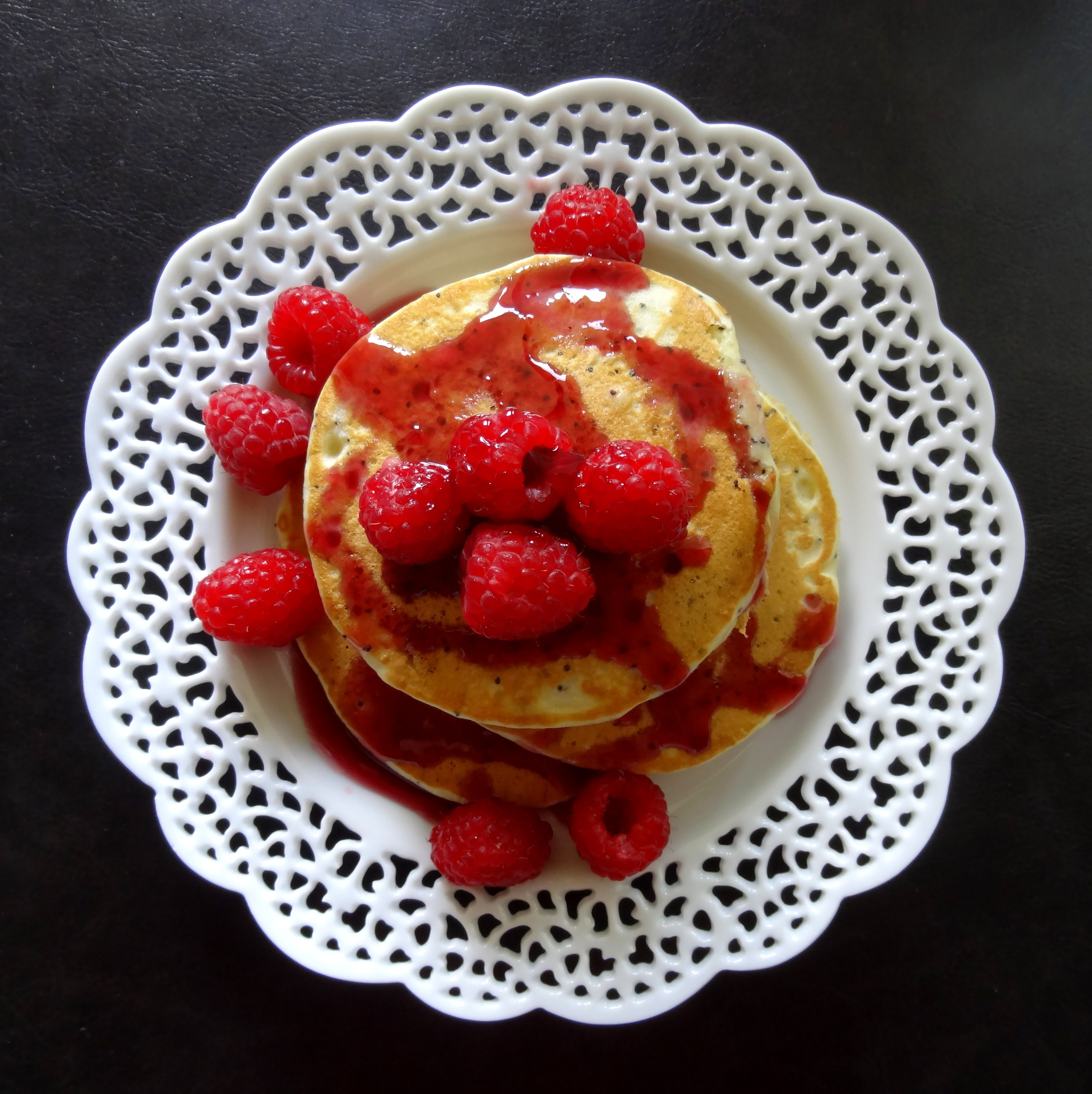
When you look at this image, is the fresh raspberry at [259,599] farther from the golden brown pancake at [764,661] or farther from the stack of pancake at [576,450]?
the golden brown pancake at [764,661]

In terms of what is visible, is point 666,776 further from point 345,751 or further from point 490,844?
point 345,751

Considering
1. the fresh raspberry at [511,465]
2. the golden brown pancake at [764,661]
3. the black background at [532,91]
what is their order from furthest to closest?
the black background at [532,91], the golden brown pancake at [764,661], the fresh raspberry at [511,465]

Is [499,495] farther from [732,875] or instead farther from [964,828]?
[964,828]

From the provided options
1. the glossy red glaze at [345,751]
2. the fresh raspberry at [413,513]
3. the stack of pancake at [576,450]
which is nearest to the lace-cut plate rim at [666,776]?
the glossy red glaze at [345,751]

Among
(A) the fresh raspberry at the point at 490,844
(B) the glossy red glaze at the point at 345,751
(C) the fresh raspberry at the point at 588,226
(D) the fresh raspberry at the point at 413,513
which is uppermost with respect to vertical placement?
(C) the fresh raspberry at the point at 588,226

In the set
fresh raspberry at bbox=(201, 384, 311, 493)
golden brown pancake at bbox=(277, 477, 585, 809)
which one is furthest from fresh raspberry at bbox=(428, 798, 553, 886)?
fresh raspberry at bbox=(201, 384, 311, 493)

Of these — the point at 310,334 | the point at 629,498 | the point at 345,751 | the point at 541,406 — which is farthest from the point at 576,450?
the point at 345,751
